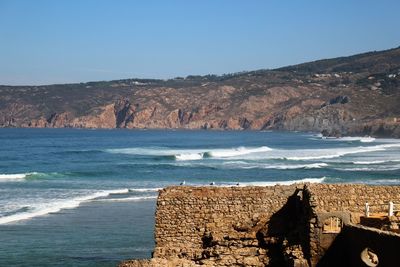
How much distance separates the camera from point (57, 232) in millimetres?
24031

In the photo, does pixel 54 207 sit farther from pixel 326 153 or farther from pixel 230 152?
pixel 230 152

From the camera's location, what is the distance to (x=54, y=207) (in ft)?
98.4

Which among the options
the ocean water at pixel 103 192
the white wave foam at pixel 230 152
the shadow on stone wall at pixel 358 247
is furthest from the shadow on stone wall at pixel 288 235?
the white wave foam at pixel 230 152

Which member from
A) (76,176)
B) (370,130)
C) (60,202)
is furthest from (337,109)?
(60,202)

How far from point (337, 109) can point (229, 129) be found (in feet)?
126

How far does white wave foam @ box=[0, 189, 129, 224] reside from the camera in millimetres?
26875

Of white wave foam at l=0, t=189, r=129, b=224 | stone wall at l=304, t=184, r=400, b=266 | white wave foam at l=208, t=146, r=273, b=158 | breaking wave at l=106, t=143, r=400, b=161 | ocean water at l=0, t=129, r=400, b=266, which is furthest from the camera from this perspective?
white wave foam at l=208, t=146, r=273, b=158

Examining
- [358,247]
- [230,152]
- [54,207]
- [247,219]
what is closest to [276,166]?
[230,152]

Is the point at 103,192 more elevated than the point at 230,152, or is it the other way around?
the point at 103,192

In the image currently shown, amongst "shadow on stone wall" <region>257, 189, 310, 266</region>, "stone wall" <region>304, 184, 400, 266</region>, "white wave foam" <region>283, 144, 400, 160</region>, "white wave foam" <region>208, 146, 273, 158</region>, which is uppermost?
"stone wall" <region>304, 184, 400, 266</region>

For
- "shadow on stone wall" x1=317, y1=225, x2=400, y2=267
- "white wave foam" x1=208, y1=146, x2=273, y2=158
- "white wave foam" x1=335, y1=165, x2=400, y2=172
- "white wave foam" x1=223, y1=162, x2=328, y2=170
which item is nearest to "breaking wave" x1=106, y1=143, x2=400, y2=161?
"white wave foam" x1=208, y1=146, x2=273, y2=158

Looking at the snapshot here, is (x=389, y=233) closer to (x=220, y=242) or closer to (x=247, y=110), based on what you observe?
(x=220, y=242)

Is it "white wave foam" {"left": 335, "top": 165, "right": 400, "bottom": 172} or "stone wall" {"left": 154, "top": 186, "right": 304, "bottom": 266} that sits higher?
"stone wall" {"left": 154, "top": 186, "right": 304, "bottom": 266}

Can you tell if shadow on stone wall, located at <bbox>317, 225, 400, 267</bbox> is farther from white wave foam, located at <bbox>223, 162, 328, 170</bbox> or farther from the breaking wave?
the breaking wave
